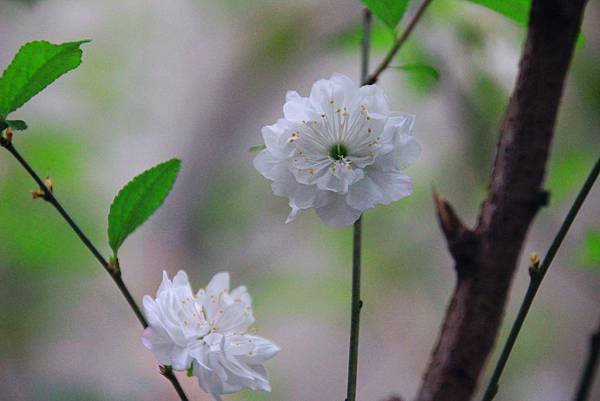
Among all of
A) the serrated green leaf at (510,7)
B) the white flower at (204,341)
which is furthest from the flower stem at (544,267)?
the serrated green leaf at (510,7)

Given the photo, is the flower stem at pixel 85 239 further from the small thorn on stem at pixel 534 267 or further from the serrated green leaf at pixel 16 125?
the small thorn on stem at pixel 534 267

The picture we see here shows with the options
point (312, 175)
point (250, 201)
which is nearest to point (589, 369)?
point (312, 175)

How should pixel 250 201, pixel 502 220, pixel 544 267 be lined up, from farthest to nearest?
pixel 250 201 < pixel 502 220 < pixel 544 267

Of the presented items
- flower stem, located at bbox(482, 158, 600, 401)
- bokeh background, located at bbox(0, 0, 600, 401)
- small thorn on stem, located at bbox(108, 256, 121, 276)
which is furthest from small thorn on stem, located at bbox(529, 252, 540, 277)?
bokeh background, located at bbox(0, 0, 600, 401)

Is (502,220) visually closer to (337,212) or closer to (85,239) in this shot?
(337,212)

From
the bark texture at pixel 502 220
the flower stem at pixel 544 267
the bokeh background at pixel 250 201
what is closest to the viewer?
the flower stem at pixel 544 267

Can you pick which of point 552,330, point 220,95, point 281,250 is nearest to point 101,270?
point 281,250

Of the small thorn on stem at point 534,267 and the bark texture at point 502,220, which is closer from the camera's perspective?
the small thorn on stem at point 534,267
